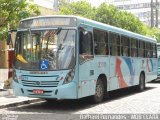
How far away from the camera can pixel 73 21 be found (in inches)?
494

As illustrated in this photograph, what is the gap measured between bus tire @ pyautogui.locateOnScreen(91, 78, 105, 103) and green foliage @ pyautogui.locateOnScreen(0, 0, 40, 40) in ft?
15.6

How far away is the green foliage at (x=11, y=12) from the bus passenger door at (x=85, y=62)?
184 inches

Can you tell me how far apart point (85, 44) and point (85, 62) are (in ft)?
1.83

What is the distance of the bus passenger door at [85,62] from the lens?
1252 cm

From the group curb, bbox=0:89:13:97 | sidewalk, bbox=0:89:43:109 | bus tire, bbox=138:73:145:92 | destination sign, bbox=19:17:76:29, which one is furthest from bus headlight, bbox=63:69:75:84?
bus tire, bbox=138:73:145:92

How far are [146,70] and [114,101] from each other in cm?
615

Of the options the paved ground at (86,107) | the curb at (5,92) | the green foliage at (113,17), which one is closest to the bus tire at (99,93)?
the paved ground at (86,107)

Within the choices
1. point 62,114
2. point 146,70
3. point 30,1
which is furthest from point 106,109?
point 146,70

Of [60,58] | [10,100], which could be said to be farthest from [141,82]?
[60,58]

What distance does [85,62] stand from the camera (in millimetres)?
12820

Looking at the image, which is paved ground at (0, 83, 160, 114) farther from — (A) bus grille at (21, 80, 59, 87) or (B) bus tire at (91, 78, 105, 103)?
(A) bus grille at (21, 80, 59, 87)

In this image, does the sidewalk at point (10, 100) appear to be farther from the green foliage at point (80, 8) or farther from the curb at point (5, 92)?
the green foliage at point (80, 8)

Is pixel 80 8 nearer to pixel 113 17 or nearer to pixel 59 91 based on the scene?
pixel 113 17

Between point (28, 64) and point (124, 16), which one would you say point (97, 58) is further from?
point (124, 16)
